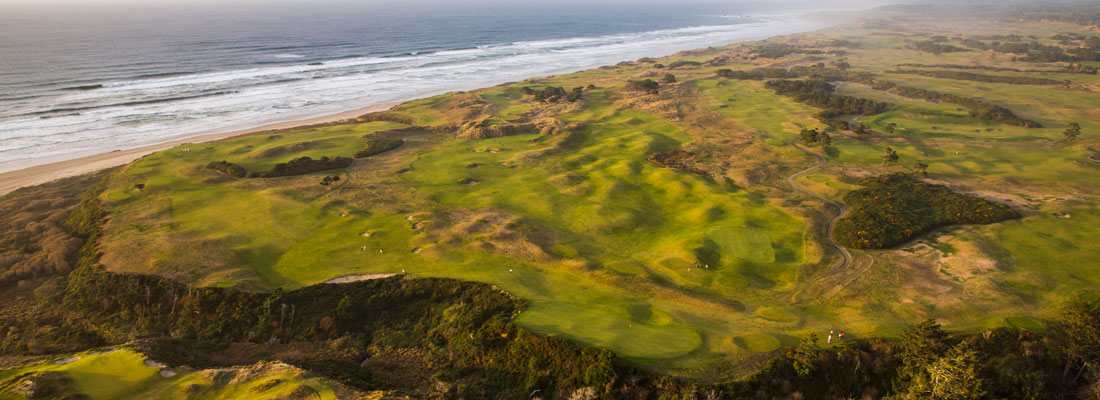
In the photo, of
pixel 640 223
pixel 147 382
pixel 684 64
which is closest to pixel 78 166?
pixel 147 382

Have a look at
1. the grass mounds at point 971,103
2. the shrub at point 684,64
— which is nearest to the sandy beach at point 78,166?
the shrub at point 684,64

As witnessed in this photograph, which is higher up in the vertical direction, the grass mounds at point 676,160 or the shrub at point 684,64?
the shrub at point 684,64

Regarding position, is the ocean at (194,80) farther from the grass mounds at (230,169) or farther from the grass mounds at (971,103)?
the grass mounds at (971,103)

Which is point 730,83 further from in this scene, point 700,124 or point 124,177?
point 124,177

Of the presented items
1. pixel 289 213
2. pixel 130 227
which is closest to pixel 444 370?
pixel 289 213

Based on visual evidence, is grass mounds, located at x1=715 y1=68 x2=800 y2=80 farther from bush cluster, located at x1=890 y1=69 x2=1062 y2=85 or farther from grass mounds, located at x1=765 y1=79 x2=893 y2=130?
bush cluster, located at x1=890 y1=69 x2=1062 y2=85

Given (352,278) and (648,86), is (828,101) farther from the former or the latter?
(352,278)

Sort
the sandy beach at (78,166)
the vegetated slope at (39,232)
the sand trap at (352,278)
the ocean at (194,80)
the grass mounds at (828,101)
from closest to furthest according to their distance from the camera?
1. the sand trap at (352,278)
2. the vegetated slope at (39,232)
3. the sandy beach at (78,166)
4. the grass mounds at (828,101)
5. the ocean at (194,80)
